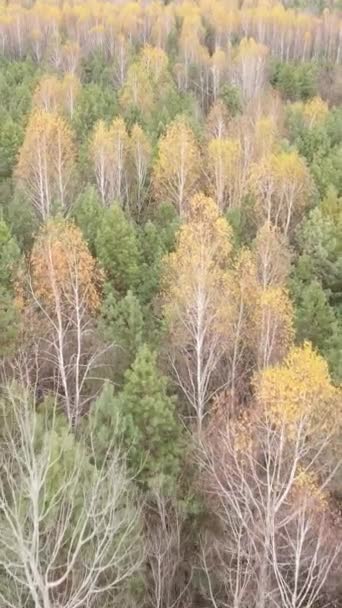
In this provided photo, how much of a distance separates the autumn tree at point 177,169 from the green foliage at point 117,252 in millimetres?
6897

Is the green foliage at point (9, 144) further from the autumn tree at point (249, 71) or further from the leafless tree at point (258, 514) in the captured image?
the leafless tree at point (258, 514)

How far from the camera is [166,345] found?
22.4 meters

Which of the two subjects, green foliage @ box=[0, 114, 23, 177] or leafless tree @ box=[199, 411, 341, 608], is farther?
→ green foliage @ box=[0, 114, 23, 177]

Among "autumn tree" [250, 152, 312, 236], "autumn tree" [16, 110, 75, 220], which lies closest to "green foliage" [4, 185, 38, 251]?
"autumn tree" [16, 110, 75, 220]

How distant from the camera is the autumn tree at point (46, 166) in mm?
30547

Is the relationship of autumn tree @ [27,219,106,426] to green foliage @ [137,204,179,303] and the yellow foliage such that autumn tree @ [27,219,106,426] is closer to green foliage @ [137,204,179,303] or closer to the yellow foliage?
green foliage @ [137,204,179,303]

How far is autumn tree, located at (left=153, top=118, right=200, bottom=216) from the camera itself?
3275cm

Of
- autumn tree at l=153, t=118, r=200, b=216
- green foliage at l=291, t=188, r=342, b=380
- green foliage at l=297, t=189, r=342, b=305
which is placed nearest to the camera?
green foliage at l=291, t=188, r=342, b=380

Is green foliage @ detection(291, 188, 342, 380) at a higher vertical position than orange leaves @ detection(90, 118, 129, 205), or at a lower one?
lower

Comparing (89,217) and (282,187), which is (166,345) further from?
(282,187)

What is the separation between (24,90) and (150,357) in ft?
98.0

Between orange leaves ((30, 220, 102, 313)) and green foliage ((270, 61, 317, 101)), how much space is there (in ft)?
130

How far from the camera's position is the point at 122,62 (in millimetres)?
53688

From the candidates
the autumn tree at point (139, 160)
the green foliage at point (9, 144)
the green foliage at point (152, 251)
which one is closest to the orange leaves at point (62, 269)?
the green foliage at point (152, 251)
